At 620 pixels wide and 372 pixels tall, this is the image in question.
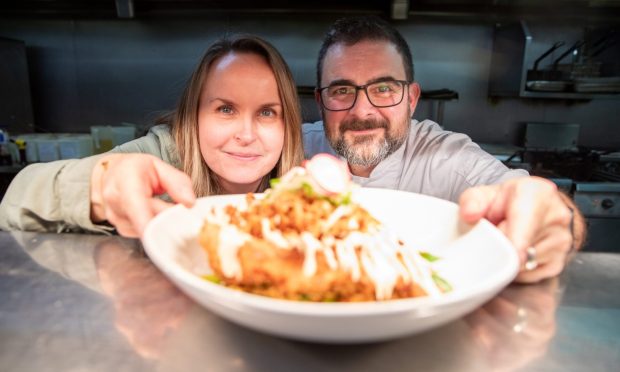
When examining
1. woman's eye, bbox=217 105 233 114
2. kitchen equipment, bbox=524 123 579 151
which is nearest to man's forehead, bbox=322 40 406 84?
woman's eye, bbox=217 105 233 114

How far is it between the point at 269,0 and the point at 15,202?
3.70 meters

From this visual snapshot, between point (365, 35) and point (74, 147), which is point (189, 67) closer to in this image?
point (74, 147)

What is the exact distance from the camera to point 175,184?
87 cm

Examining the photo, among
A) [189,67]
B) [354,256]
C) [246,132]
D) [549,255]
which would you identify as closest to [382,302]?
[354,256]

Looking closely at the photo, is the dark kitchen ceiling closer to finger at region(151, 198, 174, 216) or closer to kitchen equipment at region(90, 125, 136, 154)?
kitchen equipment at region(90, 125, 136, 154)

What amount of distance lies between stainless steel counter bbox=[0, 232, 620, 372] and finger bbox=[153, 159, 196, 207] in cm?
16

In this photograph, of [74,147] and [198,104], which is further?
[74,147]

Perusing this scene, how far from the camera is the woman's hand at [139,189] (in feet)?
2.69

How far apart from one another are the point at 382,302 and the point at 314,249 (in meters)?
0.18

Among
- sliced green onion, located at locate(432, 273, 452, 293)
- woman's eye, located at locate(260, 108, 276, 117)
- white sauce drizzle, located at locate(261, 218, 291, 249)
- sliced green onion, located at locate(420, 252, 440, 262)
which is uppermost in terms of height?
woman's eye, located at locate(260, 108, 276, 117)

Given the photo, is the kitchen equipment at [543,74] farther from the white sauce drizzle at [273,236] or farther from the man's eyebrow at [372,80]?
the white sauce drizzle at [273,236]

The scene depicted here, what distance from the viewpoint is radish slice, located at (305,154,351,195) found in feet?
2.61

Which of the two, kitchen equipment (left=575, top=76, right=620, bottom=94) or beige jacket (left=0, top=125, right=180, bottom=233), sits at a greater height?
kitchen equipment (left=575, top=76, right=620, bottom=94)

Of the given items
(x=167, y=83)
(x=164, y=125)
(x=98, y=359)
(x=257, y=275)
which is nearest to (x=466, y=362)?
(x=257, y=275)
